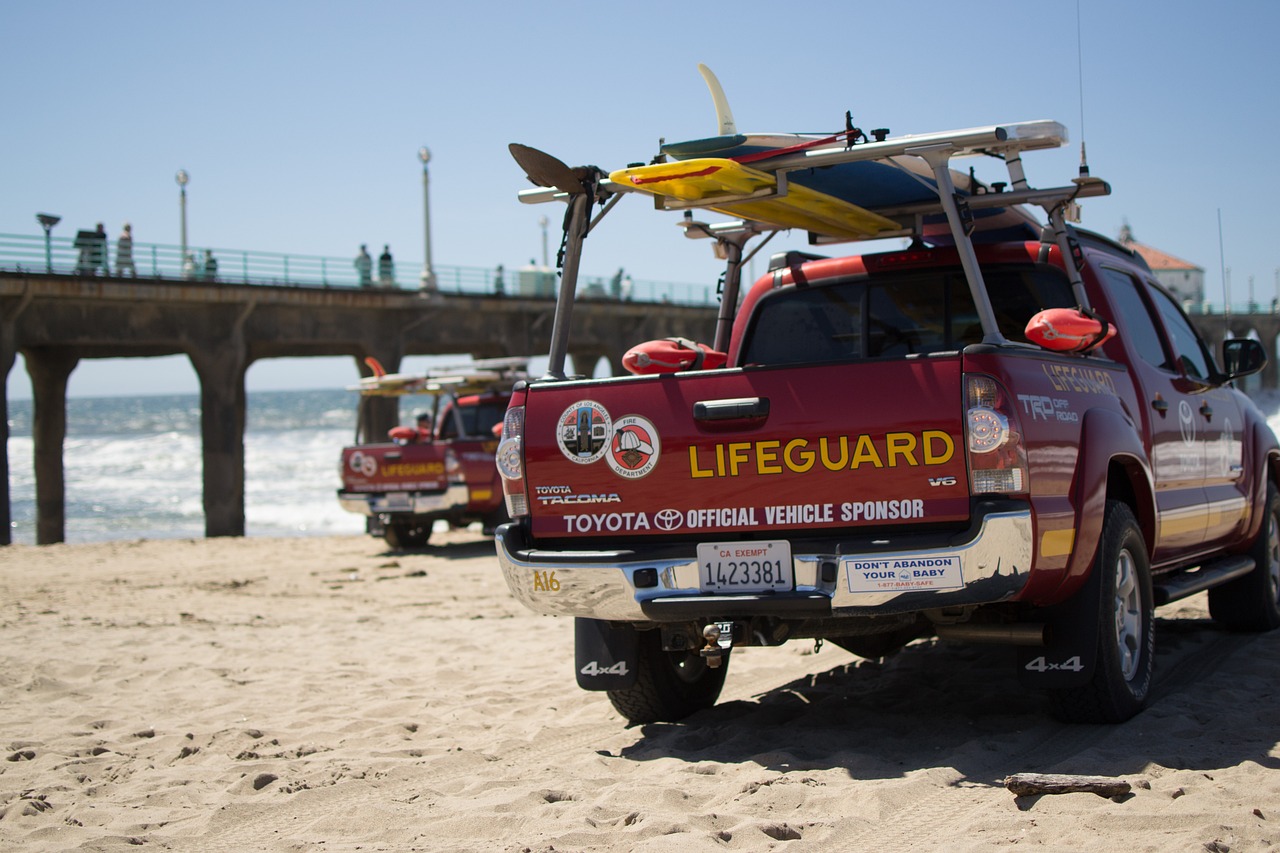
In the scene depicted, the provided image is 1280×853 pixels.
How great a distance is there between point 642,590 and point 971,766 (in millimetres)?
1416

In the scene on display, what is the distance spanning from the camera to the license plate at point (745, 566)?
16.3 feet

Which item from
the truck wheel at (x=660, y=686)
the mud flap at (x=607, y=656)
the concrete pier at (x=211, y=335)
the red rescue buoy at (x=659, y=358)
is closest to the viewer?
the red rescue buoy at (x=659, y=358)

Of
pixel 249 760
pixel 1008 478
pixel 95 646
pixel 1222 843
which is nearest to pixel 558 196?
pixel 1008 478

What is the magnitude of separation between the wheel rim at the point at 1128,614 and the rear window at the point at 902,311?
1.20m

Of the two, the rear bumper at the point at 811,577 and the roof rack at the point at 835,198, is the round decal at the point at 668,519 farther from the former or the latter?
the roof rack at the point at 835,198

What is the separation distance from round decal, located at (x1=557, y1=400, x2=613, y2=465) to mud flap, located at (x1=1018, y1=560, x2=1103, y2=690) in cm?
192

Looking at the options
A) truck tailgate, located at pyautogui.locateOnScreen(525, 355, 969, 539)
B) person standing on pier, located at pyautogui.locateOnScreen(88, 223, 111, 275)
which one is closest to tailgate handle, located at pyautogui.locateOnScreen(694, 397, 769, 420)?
truck tailgate, located at pyautogui.locateOnScreen(525, 355, 969, 539)

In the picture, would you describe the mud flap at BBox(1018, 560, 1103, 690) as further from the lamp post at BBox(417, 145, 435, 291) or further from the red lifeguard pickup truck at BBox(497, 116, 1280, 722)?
the lamp post at BBox(417, 145, 435, 291)

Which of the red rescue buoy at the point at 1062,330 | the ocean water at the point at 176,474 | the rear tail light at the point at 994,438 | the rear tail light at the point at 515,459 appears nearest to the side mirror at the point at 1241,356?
the red rescue buoy at the point at 1062,330

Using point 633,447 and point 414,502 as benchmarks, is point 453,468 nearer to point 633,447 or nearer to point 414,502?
point 414,502

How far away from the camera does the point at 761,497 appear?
16.5 ft

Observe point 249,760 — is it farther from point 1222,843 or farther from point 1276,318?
point 1276,318

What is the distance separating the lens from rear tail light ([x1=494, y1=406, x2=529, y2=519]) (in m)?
5.46

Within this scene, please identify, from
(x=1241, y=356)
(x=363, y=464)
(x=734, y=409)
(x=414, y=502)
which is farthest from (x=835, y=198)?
(x=363, y=464)
